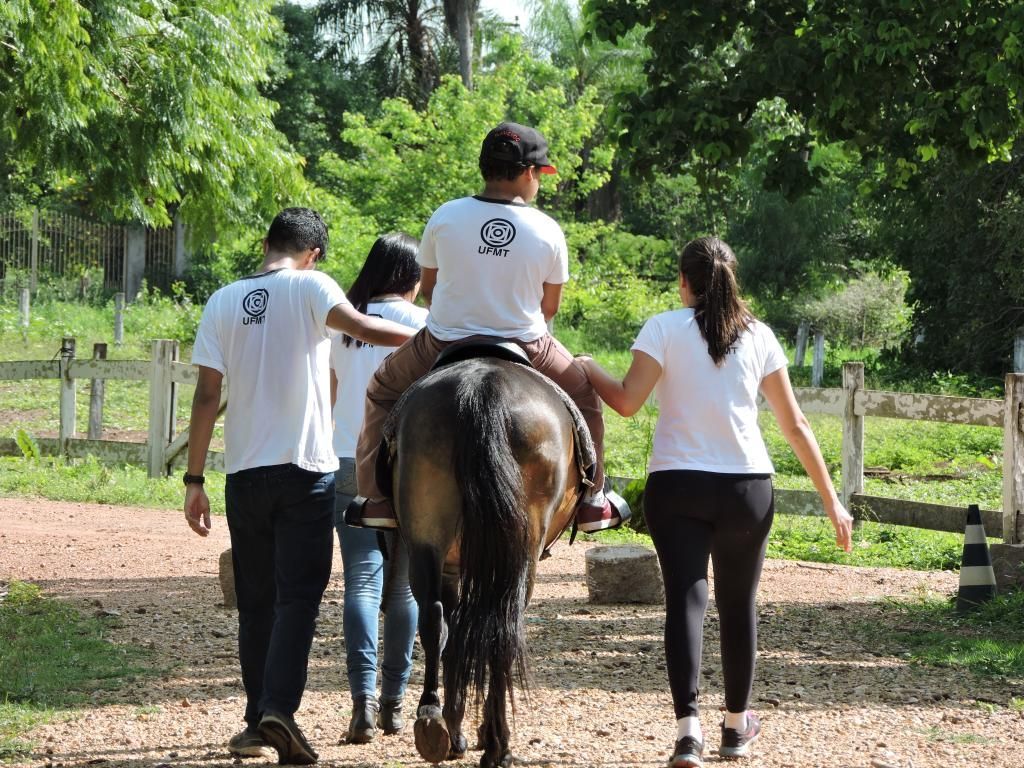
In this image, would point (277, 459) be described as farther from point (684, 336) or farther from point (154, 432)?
point (154, 432)

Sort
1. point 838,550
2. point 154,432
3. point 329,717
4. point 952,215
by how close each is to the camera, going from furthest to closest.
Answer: point 952,215 → point 154,432 → point 838,550 → point 329,717

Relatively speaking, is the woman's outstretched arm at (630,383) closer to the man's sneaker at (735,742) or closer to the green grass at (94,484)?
the man's sneaker at (735,742)

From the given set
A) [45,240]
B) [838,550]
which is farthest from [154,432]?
[45,240]

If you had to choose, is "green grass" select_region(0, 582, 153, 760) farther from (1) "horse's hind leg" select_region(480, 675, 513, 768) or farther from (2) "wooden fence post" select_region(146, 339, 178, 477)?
(2) "wooden fence post" select_region(146, 339, 178, 477)

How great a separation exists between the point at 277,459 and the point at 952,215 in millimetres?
19819

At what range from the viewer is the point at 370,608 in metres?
4.99

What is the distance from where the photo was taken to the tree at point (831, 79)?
7.38 meters

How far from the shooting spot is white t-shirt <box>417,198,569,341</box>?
444cm

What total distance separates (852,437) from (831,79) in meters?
4.05

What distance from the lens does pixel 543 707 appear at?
5.56 m

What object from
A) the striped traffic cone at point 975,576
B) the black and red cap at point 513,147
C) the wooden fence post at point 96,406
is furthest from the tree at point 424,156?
the black and red cap at point 513,147

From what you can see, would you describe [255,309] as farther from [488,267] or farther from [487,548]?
[487,548]

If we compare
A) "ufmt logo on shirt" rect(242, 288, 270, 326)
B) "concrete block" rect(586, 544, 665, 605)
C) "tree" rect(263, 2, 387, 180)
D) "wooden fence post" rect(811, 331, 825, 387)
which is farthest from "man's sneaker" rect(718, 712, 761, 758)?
"tree" rect(263, 2, 387, 180)

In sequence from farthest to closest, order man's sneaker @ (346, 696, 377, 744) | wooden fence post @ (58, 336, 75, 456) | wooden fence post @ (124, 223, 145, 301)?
1. wooden fence post @ (124, 223, 145, 301)
2. wooden fence post @ (58, 336, 75, 456)
3. man's sneaker @ (346, 696, 377, 744)
